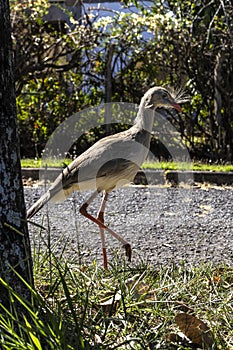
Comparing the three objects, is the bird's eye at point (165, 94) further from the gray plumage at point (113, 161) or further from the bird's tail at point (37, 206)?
the bird's tail at point (37, 206)

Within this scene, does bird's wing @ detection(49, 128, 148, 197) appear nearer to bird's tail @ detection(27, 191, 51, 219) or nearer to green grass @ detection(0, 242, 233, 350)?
bird's tail @ detection(27, 191, 51, 219)

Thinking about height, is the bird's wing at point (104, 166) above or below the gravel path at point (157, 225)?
above

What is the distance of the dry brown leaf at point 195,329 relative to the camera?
2.61 m

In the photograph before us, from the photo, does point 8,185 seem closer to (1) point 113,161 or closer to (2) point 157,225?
(1) point 113,161

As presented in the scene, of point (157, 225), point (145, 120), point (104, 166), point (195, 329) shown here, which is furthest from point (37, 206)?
point (157, 225)

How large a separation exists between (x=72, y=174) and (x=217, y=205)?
3.10m

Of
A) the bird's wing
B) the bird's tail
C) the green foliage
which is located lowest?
the bird's tail

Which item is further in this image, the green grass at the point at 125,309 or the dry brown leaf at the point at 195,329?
the dry brown leaf at the point at 195,329

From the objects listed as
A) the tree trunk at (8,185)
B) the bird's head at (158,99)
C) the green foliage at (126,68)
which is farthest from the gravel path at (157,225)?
the green foliage at (126,68)

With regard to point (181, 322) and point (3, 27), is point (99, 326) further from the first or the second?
point (3, 27)

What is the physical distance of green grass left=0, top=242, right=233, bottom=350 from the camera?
7.82 feet

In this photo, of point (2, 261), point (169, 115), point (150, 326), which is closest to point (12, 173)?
point (2, 261)

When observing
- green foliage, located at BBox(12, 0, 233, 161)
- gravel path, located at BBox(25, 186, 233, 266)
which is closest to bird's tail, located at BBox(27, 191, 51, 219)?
gravel path, located at BBox(25, 186, 233, 266)

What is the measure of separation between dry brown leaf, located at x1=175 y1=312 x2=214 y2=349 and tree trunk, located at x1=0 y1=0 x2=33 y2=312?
0.71 meters
